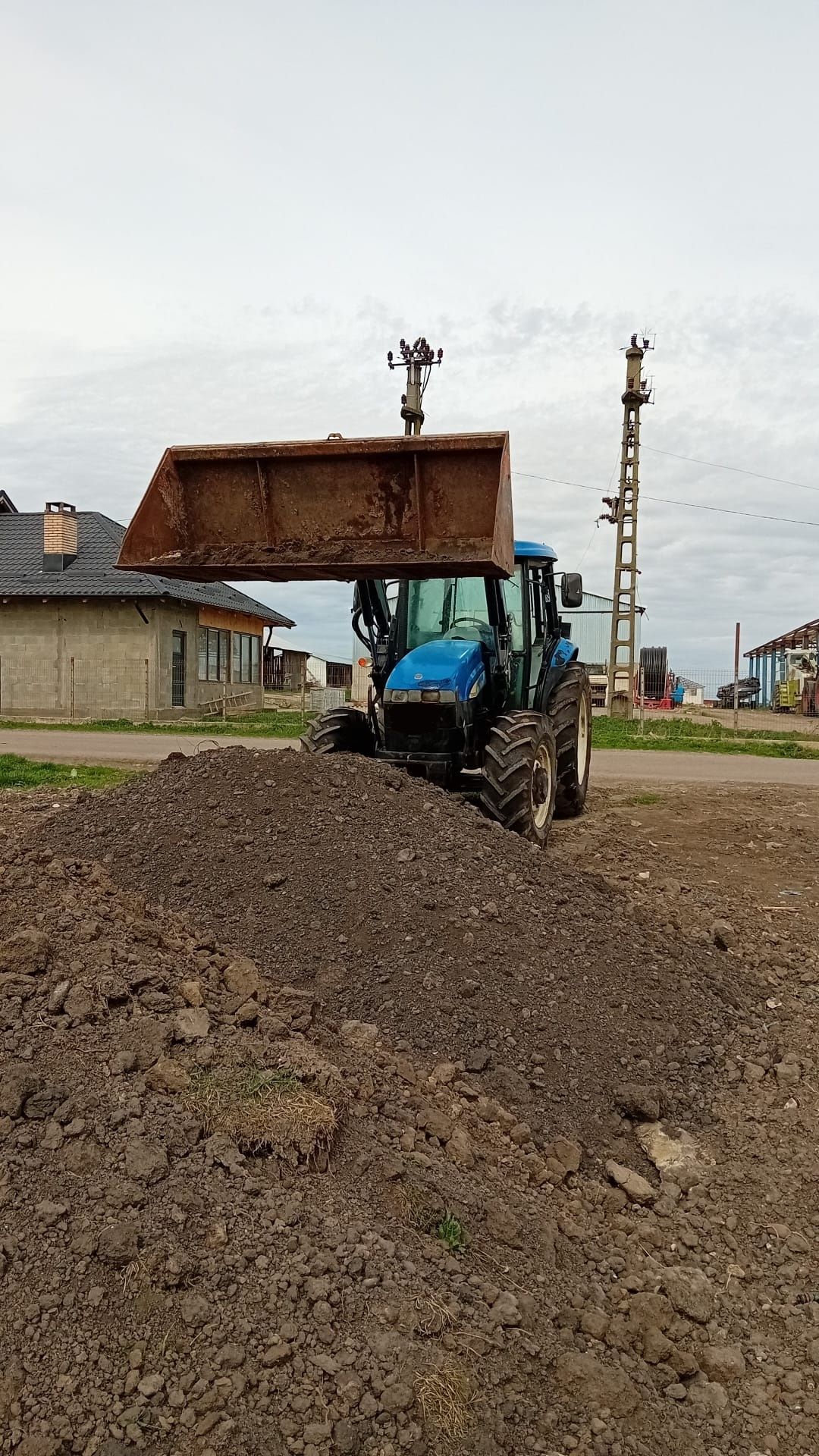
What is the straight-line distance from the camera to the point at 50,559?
2727 cm

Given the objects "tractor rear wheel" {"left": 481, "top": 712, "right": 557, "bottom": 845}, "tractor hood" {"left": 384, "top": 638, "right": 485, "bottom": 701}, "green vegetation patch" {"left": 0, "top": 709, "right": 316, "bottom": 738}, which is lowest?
"green vegetation patch" {"left": 0, "top": 709, "right": 316, "bottom": 738}

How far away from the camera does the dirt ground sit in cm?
232

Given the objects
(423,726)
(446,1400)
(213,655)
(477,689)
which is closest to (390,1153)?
(446,1400)

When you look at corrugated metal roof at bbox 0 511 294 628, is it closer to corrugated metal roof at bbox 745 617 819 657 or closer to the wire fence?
the wire fence

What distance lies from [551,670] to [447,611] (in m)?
1.57

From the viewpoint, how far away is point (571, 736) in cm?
970

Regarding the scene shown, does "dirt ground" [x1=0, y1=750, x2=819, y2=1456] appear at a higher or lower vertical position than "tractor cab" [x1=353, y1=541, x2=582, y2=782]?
lower

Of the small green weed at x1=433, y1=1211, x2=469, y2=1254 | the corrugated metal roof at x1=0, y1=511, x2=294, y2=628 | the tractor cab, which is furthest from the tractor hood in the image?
the corrugated metal roof at x1=0, y1=511, x2=294, y2=628

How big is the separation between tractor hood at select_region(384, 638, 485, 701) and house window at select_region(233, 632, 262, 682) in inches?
957

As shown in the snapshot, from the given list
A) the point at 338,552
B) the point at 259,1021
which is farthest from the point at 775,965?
the point at 338,552

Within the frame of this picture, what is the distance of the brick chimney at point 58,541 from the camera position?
Answer: 27219mm

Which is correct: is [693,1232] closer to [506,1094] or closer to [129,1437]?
[506,1094]

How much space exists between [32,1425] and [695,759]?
15685 mm

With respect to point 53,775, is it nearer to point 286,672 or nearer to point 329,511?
point 329,511
